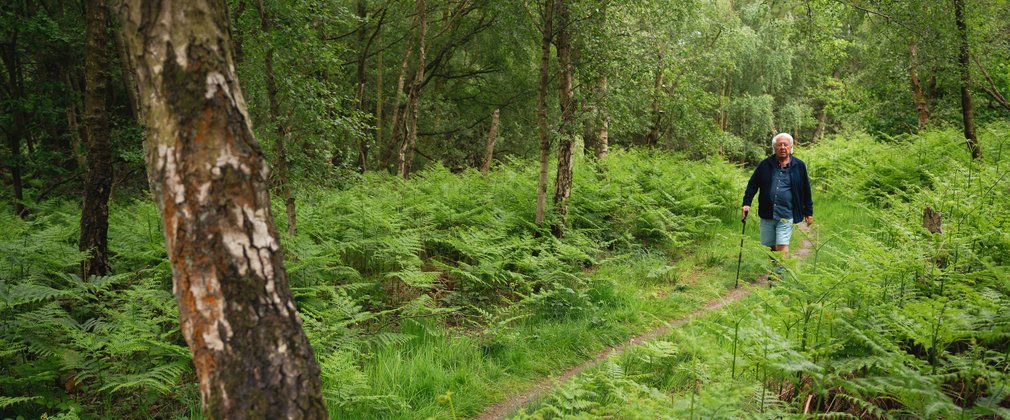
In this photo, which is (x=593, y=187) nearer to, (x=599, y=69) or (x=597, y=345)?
(x=599, y=69)

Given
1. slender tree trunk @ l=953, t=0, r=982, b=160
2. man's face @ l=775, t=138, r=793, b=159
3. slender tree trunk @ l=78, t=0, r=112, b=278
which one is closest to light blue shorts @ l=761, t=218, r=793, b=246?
man's face @ l=775, t=138, r=793, b=159

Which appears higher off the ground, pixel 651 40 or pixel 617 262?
pixel 651 40

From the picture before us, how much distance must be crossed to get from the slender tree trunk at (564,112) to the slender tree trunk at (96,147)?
19.8 ft

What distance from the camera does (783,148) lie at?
698cm

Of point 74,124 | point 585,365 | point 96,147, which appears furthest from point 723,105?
point 74,124

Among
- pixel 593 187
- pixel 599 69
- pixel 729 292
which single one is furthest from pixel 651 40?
pixel 729 292

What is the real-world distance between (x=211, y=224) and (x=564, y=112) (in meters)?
6.64

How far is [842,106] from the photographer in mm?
18703

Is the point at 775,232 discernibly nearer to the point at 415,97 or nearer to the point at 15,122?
the point at 415,97

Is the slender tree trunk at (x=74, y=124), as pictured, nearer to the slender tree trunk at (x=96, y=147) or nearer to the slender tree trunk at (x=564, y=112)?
the slender tree trunk at (x=96, y=147)

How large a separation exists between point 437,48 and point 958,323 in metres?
19.3

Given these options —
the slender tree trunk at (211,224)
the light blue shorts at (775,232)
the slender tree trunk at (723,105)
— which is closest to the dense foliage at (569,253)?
the light blue shorts at (775,232)

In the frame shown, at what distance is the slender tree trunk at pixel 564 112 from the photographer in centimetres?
815

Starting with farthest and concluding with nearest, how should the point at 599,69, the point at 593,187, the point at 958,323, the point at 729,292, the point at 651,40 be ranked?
the point at 593,187
the point at 651,40
the point at 599,69
the point at 729,292
the point at 958,323
